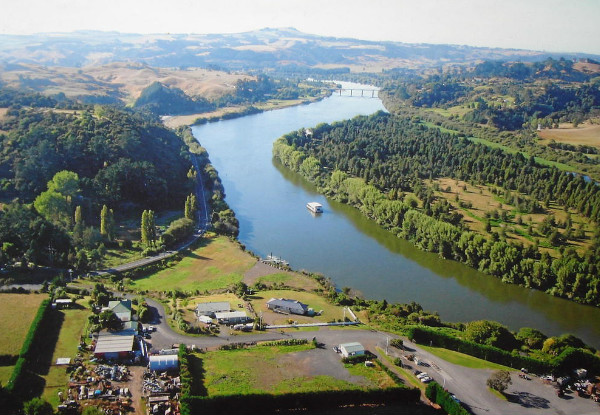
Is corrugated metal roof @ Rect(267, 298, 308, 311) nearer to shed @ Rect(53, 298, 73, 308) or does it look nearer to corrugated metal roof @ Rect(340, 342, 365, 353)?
corrugated metal roof @ Rect(340, 342, 365, 353)

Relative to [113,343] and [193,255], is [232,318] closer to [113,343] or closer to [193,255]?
[113,343]

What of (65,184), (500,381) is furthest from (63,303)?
(500,381)

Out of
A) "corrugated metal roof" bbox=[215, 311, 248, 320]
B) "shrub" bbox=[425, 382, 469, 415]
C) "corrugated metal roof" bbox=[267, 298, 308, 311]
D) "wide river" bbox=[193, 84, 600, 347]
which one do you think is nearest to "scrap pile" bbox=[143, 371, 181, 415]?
"corrugated metal roof" bbox=[215, 311, 248, 320]

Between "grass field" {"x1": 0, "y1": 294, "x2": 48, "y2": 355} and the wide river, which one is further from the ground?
"grass field" {"x1": 0, "y1": 294, "x2": 48, "y2": 355}

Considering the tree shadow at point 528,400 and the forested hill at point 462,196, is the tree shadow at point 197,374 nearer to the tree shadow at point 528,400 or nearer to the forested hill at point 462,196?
the tree shadow at point 528,400

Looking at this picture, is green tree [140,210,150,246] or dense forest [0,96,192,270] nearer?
dense forest [0,96,192,270]

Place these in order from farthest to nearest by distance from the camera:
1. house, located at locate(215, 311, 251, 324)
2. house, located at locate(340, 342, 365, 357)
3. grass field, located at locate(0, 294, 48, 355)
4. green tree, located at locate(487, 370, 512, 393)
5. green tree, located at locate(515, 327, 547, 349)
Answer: house, located at locate(215, 311, 251, 324) → green tree, located at locate(515, 327, 547, 349) → house, located at locate(340, 342, 365, 357) → grass field, located at locate(0, 294, 48, 355) → green tree, located at locate(487, 370, 512, 393)

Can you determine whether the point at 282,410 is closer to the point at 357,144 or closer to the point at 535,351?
the point at 535,351

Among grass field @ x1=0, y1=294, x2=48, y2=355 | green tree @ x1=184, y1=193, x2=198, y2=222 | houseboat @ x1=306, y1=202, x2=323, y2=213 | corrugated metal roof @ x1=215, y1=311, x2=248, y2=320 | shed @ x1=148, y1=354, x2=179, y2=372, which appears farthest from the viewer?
houseboat @ x1=306, y1=202, x2=323, y2=213
